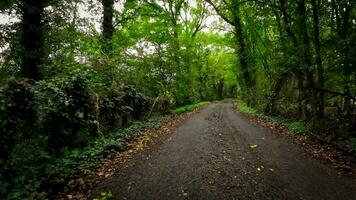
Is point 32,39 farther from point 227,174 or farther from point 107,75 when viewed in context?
point 227,174

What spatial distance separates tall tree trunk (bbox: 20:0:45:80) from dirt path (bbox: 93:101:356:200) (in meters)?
4.98

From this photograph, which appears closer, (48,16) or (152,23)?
(48,16)

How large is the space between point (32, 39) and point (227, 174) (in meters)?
7.86

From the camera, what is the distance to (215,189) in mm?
5105

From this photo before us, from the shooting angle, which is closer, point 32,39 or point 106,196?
point 106,196

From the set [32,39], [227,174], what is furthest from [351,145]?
[32,39]

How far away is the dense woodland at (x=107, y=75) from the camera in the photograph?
575cm

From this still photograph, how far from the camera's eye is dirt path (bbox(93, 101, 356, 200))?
5012mm

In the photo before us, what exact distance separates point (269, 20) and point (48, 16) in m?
11.0

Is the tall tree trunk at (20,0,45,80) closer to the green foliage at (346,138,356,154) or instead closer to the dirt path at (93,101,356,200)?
the dirt path at (93,101,356,200)

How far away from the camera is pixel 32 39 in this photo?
30.6ft

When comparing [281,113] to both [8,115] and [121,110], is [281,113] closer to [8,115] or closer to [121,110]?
[121,110]

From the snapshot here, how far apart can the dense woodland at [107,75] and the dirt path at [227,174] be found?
5.66ft

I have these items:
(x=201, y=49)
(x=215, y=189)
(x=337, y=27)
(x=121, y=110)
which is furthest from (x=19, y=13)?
(x=201, y=49)
